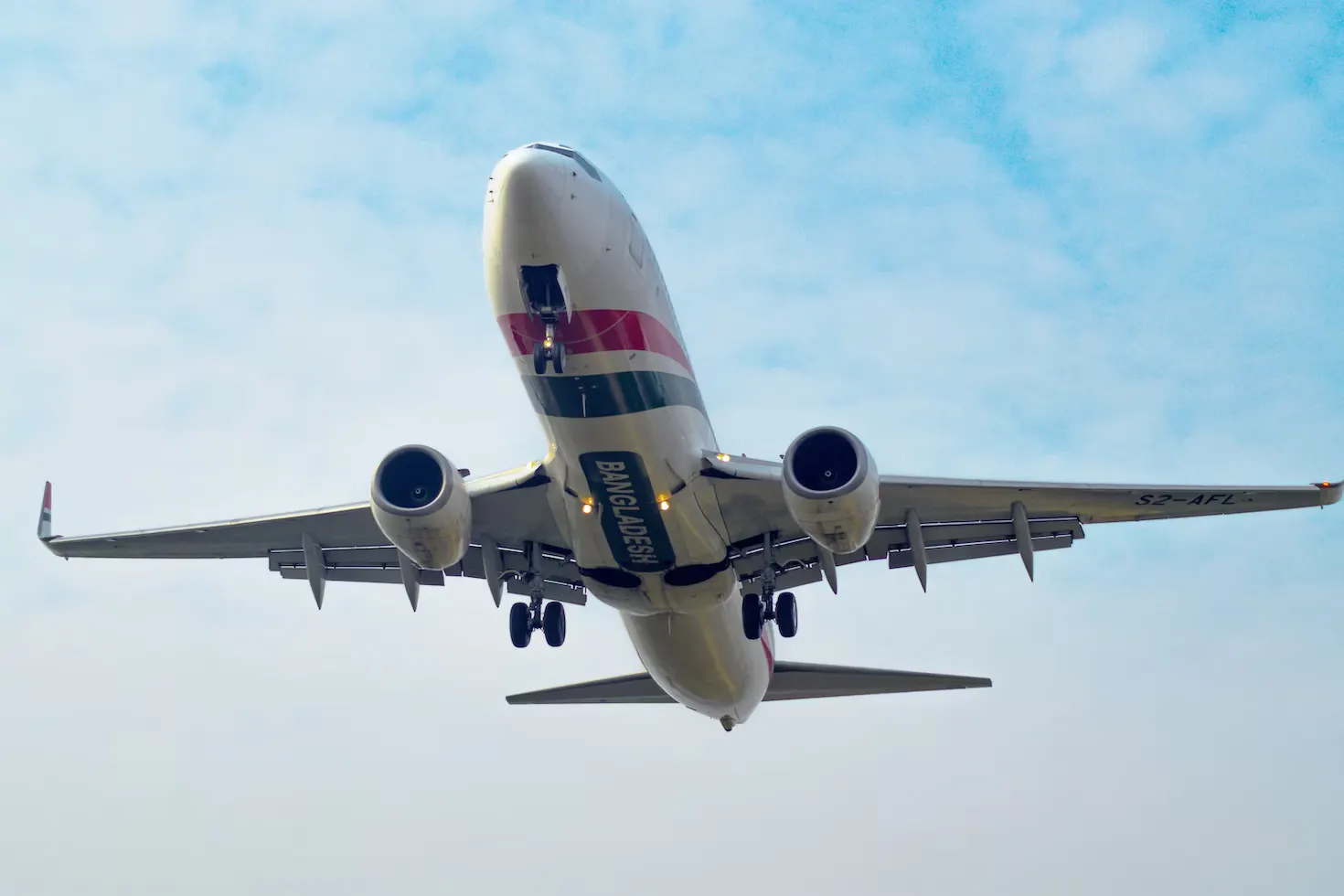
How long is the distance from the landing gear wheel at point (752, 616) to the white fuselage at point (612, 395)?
358mm

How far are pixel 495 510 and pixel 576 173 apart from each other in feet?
20.6

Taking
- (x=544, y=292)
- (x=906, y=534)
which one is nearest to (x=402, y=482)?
(x=544, y=292)

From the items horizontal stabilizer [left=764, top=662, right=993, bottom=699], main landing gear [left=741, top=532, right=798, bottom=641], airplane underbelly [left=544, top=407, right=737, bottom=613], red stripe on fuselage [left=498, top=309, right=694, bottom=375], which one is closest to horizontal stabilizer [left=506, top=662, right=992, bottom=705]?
horizontal stabilizer [left=764, top=662, right=993, bottom=699]

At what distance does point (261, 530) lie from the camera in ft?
72.8

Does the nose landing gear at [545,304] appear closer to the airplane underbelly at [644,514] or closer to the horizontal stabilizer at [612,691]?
the airplane underbelly at [644,514]

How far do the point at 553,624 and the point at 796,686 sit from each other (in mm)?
6440

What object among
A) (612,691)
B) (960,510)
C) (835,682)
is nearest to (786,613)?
(960,510)

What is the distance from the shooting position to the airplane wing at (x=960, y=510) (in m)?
19.3

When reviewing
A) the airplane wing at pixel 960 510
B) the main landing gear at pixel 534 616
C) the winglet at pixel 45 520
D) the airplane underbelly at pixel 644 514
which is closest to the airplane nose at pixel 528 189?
the airplane underbelly at pixel 644 514

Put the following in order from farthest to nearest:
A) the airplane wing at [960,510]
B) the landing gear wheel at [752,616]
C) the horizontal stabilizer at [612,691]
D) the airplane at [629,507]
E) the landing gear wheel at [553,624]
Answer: the horizontal stabilizer at [612,691], the landing gear wheel at [553,624], the landing gear wheel at [752,616], the airplane wing at [960,510], the airplane at [629,507]

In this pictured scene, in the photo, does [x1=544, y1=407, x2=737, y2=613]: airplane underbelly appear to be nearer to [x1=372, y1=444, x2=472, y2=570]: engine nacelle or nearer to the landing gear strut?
the landing gear strut

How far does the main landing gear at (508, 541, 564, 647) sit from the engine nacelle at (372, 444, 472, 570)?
306 cm

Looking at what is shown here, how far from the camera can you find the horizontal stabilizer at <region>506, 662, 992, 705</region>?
25359 millimetres

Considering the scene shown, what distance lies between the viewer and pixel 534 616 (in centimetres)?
2189
